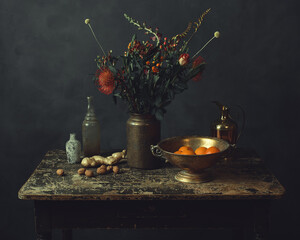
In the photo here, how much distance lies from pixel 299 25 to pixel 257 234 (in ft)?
3.96

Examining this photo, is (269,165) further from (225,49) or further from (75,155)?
(75,155)

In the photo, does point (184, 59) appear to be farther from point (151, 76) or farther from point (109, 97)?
point (109, 97)

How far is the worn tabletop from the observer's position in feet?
4.54

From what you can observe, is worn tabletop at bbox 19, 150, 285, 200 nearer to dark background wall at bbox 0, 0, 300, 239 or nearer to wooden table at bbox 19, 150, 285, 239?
wooden table at bbox 19, 150, 285, 239

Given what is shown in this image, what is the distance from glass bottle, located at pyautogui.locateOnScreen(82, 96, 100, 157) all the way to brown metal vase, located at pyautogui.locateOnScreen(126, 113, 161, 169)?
0.20 metres

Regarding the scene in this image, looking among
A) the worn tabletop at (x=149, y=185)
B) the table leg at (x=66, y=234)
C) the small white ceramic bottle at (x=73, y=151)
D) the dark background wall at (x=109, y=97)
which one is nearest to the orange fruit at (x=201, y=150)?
the worn tabletop at (x=149, y=185)

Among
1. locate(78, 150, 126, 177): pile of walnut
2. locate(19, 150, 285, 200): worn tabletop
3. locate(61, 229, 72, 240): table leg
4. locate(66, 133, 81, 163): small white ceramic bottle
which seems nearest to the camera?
locate(19, 150, 285, 200): worn tabletop

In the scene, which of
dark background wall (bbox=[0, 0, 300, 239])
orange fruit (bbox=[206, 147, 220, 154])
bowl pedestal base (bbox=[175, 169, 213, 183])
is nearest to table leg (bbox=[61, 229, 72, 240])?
dark background wall (bbox=[0, 0, 300, 239])

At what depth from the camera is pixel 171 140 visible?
5.29 ft

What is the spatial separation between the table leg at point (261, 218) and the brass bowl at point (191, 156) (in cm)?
21

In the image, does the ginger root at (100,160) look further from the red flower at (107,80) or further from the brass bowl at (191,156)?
the red flower at (107,80)

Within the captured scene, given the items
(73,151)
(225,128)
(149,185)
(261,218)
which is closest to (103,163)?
(73,151)

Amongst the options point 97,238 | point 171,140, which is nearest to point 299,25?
point 171,140

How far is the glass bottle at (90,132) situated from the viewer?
1.76 meters
